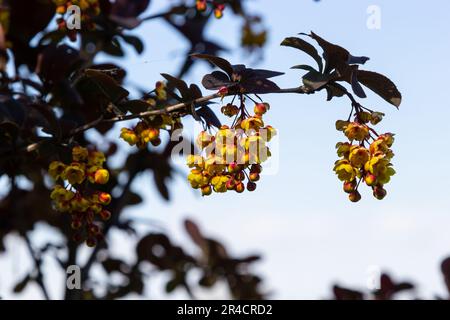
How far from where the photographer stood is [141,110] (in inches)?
78.2

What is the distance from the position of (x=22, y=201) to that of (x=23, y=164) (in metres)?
1.19

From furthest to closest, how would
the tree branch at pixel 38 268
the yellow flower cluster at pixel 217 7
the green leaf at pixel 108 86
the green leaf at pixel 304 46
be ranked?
the tree branch at pixel 38 268, the yellow flower cluster at pixel 217 7, the green leaf at pixel 108 86, the green leaf at pixel 304 46

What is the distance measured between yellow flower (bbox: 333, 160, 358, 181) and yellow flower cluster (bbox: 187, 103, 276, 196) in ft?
0.57

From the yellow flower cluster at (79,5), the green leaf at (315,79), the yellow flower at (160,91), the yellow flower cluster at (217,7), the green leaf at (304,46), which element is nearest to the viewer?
the green leaf at (315,79)

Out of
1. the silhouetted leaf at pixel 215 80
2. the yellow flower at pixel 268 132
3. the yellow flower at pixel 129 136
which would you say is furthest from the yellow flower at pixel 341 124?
the yellow flower at pixel 129 136

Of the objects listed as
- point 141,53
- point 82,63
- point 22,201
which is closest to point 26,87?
point 82,63

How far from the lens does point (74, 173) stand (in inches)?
79.1

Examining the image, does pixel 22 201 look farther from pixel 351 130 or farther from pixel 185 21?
pixel 351 130

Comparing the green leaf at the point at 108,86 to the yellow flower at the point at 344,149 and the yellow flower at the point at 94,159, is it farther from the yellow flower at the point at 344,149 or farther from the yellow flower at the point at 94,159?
the yellow flower at the point at 344,149

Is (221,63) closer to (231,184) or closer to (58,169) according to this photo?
(231,184)

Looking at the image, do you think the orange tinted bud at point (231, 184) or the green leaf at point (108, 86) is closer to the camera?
the orange tinted bud at point (231, 184)

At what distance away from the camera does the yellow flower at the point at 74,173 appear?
2.00m

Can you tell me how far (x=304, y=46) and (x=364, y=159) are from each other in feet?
1.04

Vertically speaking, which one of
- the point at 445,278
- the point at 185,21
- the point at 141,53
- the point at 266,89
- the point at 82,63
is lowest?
the point at 445,278
